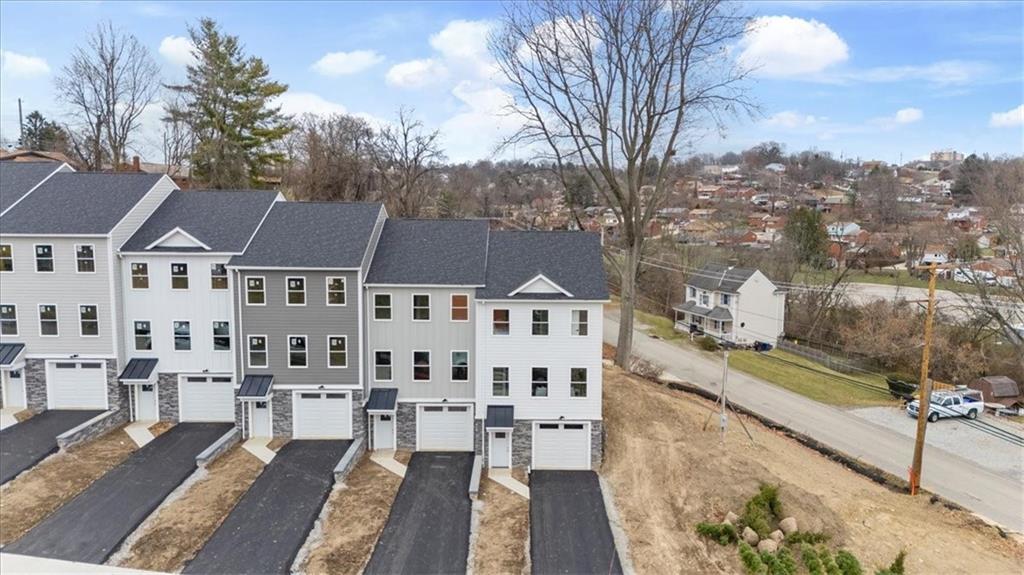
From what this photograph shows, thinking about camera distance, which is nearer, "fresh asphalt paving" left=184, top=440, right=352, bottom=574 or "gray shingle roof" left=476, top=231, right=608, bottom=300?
"fresh asphalt paving" left=184, top=440, right=352, bottom=574

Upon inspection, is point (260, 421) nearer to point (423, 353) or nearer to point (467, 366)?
point (423, 353)

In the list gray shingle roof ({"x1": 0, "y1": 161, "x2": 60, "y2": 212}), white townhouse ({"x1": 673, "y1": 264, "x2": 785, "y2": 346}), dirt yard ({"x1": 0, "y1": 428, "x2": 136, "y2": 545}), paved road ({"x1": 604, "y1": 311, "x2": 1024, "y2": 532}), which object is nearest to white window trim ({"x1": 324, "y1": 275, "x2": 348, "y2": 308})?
dirt yard ({"x1": 0, "y1": 428, "x2": 136, "y2": 545})

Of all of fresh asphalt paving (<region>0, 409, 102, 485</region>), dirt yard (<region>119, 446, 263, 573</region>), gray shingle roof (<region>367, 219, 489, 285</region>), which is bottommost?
dirt yard (<region>119, 446, 263, 573</region>)

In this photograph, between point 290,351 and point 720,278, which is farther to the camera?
point 720,278

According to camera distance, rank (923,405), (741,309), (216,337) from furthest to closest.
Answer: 1. (741,309)
2. (216,337)
3. (923,405)

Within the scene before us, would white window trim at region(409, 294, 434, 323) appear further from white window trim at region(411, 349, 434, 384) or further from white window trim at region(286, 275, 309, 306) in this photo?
white window trim at region(286, 275, 309, 306)

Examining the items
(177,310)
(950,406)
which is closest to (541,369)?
(177,310)
